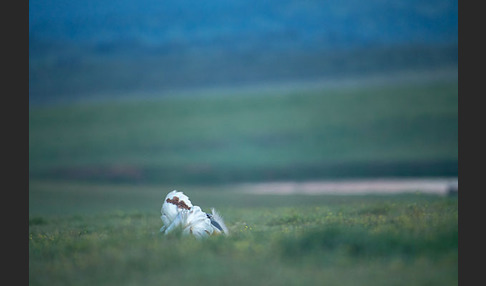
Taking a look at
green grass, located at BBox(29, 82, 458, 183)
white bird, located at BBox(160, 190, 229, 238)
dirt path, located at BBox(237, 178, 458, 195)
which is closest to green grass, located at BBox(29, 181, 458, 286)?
white bird, located at BBox(160, 190, 229, 238)

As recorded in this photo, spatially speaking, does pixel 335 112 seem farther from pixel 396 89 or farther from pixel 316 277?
pixel 316 277

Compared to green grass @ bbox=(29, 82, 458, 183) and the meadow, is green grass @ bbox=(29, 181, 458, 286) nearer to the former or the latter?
the meadow

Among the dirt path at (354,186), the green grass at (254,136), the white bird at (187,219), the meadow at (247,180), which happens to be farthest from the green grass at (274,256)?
the green grass at (254,136)

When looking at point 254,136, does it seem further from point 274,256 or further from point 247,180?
point 274,256

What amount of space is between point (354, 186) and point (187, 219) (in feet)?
48.8

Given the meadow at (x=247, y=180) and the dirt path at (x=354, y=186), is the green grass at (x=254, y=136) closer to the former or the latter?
the meadow at (x=247, y=180)

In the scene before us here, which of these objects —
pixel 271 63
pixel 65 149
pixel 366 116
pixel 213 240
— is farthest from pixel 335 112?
pixel 213 240

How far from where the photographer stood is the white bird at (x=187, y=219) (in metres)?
8.33

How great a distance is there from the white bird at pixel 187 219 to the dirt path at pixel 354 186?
1158cm

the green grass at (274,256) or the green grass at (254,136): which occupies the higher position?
the green grass at (254,136)

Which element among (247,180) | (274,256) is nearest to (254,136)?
(247,180)

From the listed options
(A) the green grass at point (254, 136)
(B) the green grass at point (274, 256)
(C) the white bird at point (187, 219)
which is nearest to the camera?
(B) the green grass at point (274, 256)

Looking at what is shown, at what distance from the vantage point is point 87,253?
7.72m

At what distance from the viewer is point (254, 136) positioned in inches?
1309
